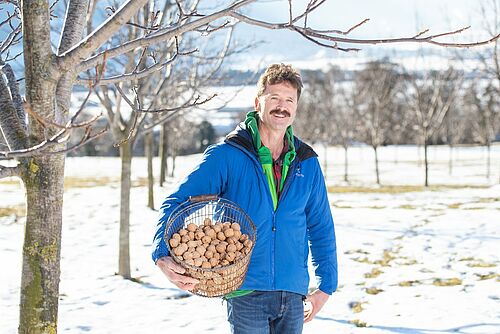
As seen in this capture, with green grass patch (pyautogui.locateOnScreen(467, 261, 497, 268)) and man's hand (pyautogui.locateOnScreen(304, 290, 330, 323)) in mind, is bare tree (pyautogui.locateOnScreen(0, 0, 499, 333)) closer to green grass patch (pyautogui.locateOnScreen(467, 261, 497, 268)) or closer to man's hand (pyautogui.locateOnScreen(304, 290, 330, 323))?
man's hand (pyautogui.locateOnScreen(304, 290, 330, 323))

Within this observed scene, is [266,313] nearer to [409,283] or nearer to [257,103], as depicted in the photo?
[257,103]

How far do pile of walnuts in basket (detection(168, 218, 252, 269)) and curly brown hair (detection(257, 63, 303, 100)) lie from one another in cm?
72

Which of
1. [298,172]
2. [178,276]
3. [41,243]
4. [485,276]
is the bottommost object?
[485,276]

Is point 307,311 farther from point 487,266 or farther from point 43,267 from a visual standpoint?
point 487,266

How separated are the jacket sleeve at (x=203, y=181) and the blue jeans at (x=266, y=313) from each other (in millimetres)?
537

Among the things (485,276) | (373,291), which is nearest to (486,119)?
(485,276)

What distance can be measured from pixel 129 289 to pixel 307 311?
404 centimetres

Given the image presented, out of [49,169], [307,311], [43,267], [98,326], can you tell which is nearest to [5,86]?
[49,169]

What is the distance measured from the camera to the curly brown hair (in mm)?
2508

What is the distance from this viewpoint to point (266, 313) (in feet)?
7.97

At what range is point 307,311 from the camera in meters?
2.77

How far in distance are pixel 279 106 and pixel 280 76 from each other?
148 millimetres

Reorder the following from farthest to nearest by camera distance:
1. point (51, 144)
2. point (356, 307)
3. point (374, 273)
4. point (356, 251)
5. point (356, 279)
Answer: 1. point (356, 251)
2. point (374, 273)
3. point (356, 279)
4. point (356, 307)
5. point (51, 144)

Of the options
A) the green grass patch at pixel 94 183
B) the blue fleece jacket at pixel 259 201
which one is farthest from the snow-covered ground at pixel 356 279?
the green grass patch at pixel 94 183
